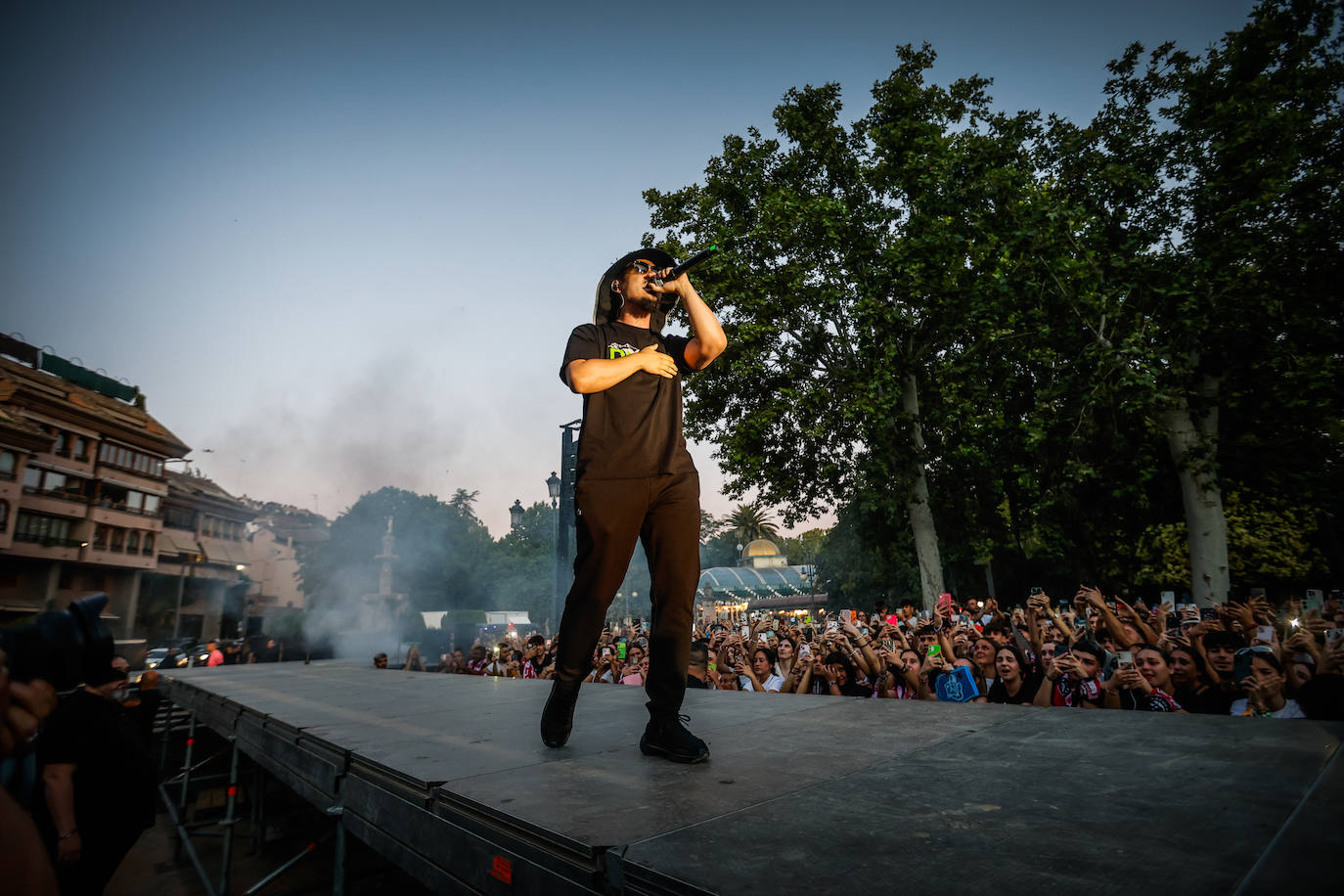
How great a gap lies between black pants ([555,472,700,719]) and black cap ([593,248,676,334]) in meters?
0.78

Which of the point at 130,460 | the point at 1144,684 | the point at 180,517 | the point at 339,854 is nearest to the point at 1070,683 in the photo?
the point at 1144,684

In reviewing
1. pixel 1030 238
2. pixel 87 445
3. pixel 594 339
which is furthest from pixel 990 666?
pixel 87 445

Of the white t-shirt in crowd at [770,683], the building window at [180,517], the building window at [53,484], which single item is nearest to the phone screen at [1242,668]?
the white t-shirt in crowd at [770,683]

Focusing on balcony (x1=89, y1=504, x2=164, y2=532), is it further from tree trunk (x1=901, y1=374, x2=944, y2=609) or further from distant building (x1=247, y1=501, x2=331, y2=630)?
tree trunk (x1=901, y1=374, x2=944, y2=609)

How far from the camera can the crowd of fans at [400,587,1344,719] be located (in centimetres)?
400

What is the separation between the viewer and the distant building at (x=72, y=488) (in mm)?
30266

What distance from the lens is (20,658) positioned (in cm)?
174

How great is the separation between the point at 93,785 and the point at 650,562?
3.14 metres

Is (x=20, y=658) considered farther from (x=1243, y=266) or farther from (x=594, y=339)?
(x=1243, y=266)

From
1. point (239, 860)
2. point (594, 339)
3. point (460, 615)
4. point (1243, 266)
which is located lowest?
point (239, 860)

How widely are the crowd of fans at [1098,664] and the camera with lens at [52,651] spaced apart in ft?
5.55

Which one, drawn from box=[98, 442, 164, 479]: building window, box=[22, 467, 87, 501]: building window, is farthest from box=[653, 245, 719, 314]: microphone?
box=[98, 442, 164, 479]: building window

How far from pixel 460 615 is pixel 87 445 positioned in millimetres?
22104

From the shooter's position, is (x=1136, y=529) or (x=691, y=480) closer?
(x=691, y=480)
